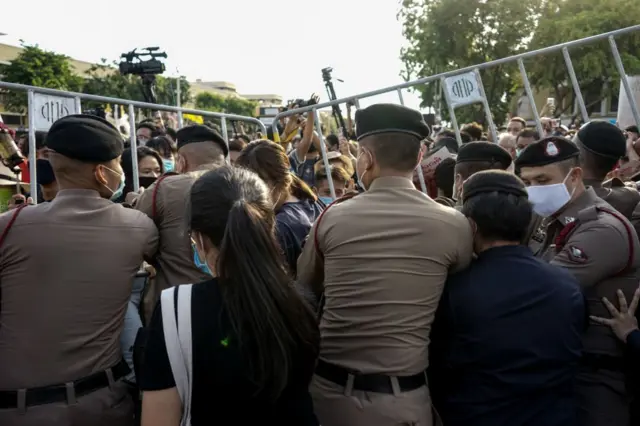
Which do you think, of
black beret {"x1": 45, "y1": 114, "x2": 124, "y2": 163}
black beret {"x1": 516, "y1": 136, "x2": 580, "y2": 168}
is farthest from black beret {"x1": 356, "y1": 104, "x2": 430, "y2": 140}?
black beret {"x1": 45, "y1": 114, "x2": 124, "y2": 163}

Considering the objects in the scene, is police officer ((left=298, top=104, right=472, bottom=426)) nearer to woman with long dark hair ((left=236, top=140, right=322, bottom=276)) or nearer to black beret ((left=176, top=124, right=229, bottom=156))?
woman with long dark hair ((left=236, top=140, right=322, bottom=276))

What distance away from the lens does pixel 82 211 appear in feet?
7.60

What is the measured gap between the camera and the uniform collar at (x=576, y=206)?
2645 mm

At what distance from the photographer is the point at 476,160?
9.91ft

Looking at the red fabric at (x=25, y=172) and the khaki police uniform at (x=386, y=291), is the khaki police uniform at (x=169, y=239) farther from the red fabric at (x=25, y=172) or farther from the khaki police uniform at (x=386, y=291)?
the red fabric at (x=25, y=172)

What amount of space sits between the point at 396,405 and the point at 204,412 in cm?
81

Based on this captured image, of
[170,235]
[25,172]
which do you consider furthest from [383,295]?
[25,172]

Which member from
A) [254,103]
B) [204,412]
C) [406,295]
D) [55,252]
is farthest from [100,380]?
[254,103]

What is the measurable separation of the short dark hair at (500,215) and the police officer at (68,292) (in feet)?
4.48

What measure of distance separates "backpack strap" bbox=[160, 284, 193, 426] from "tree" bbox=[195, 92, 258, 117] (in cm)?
8653

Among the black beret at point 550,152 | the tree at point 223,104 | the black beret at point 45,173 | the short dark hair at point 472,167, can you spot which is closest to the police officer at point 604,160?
the black beret at point 550,152

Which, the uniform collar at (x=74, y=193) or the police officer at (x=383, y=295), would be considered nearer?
the police officer at (x=383, y=295)

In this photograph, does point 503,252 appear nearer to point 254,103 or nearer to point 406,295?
point 406,295

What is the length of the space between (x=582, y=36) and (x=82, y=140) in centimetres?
2583
